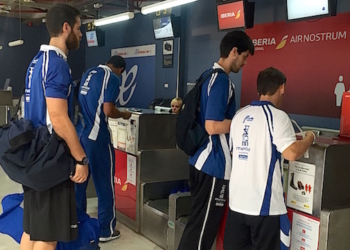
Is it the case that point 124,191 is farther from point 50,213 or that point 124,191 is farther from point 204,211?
point 50,213

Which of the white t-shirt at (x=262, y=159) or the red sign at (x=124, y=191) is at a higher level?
the white t-shirt at (x=262, y=159)

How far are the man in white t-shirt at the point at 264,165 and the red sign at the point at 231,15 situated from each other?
2.70m

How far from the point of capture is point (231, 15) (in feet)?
15.0

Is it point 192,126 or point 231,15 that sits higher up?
point 231,15

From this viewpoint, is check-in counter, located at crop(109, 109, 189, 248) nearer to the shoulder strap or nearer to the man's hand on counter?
the man's hand on counter

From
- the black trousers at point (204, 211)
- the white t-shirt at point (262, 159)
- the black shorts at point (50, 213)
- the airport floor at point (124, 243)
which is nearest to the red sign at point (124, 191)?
the airport floor at point (124, 243)

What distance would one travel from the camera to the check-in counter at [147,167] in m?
3.38

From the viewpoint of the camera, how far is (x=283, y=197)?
1.86 meters

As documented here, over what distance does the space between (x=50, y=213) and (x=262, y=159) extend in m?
1.07

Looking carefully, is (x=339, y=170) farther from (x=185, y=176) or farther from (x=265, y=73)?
(x=185, y=176)

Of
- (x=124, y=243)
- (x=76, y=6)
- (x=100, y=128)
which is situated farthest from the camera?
(x=76, y=6)

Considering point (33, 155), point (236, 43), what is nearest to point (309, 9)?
point (236, 43)

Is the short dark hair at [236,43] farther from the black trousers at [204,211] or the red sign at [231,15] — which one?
the red sign at [231,15]

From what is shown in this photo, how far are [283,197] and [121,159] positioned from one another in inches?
81.1
